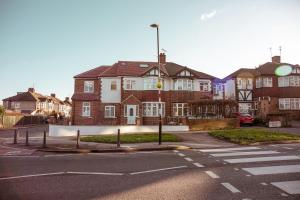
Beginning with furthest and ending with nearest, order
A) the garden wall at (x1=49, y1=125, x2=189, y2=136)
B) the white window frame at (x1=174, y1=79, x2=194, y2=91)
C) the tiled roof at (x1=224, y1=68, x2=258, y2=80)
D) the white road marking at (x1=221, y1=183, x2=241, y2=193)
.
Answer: the tiled roof at (x1=224, y1=68, x2=258, y2=80) < the white window frame at (x1=174, y1=79, x2=194, y2=91) < the garden wall at (x1=49, y1=125, x2=189, y2=136) < the white road marking at (x1=221, y1=183, x2=241, y2=193)

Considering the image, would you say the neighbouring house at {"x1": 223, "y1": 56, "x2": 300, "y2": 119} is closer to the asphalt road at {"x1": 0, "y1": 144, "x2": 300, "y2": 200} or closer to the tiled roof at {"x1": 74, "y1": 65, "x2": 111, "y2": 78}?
the tiled roof at {"x1": 74, "y1": 65, "x2": 111, "y2": 78}

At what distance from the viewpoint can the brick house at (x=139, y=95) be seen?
3575cm

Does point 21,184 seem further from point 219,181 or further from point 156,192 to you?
point 219,181

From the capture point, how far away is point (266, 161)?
9.61m

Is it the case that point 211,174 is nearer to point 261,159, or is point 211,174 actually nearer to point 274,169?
point 274,169

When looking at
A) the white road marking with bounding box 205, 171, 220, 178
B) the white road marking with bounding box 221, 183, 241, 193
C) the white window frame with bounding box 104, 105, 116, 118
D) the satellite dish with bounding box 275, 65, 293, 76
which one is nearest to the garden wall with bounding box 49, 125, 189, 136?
the white window frame with bounding box 104, 105, 116, 118

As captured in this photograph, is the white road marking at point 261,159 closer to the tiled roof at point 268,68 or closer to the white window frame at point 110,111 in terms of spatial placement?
the white window frame at point 110,111

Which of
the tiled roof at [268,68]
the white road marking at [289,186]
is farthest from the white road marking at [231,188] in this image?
the tiled roof at [268,68]

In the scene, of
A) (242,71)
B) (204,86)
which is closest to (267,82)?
(242,71)

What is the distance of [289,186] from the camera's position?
21.5 feet

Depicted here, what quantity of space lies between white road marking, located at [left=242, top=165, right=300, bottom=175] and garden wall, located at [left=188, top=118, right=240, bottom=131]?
1806 cm

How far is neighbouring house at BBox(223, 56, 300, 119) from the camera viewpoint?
131 ft

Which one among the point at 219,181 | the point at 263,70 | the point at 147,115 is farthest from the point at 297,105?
the point at 219,181

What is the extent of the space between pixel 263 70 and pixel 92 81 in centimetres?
2616
